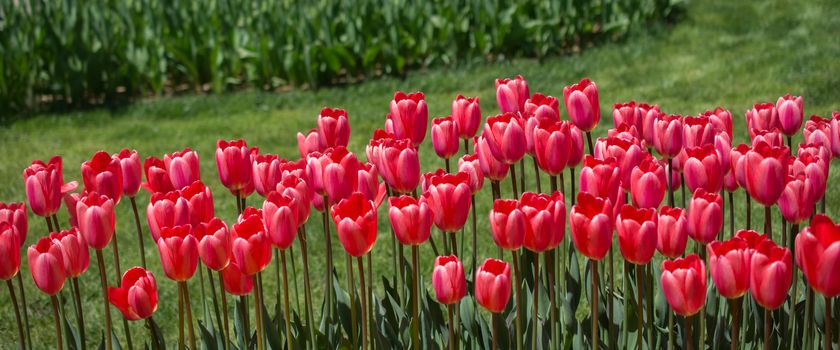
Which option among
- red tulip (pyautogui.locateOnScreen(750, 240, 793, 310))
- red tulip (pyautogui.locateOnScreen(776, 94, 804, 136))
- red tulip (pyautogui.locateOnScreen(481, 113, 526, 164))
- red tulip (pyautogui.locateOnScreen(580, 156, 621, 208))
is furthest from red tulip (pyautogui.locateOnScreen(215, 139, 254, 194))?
red tulip (pyautogui.locateOnScreen(776, 94, 804, 136))

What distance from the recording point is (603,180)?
212 centimetres

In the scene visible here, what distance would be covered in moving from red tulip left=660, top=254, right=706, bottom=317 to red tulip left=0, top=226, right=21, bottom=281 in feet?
4.05

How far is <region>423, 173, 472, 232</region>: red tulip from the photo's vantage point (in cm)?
204

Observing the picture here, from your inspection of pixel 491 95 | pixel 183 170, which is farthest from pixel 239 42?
pixel 183 170

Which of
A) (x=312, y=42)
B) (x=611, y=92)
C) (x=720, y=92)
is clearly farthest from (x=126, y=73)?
(x=720, y=92)

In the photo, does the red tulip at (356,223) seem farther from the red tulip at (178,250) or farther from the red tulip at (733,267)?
the red tulip at (733,267)

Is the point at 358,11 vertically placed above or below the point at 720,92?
above

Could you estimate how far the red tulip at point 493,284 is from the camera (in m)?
1.92

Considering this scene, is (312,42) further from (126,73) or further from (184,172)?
(184,172)

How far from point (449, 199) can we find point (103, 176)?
0.82 metres

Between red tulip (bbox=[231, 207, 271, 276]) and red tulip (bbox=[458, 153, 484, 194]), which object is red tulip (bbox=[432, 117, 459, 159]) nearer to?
red tulip (bbox=[458, 153, 484, 194])

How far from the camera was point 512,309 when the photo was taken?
247 cm

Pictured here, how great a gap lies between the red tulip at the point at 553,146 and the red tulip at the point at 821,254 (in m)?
0.58

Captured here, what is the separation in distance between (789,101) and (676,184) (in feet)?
1.15
